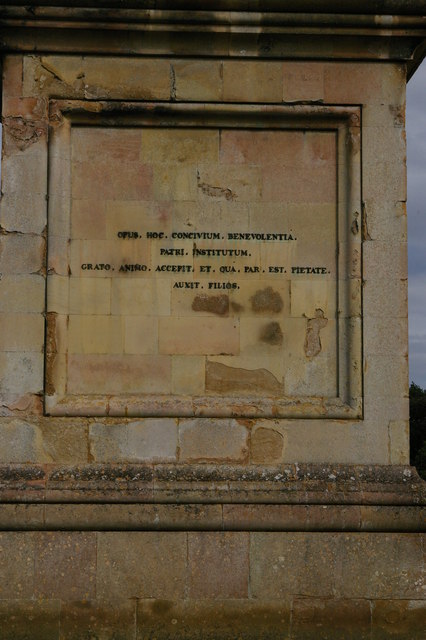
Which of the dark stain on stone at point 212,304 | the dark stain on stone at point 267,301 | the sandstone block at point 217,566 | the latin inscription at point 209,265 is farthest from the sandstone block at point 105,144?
the sandstone block at point 217,566

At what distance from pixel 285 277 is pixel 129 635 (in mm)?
3950

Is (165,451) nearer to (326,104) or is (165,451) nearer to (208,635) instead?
(208,635)

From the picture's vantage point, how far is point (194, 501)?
8727 millimetres

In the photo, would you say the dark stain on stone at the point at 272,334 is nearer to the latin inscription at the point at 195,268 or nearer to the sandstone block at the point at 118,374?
the latin inscription at the point at 195,268

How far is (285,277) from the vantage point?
934cm

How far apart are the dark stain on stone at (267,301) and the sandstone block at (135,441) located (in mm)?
1505

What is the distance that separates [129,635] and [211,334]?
3.11 metres

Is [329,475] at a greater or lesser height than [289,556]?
greater

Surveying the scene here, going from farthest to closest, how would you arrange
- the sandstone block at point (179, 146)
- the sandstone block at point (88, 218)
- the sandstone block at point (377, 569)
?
the sandstone block at point (179, 146), the sandstone block at point (88, 218), the sandstone block at point (377, 569)

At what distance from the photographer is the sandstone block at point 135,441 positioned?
902 centimetres

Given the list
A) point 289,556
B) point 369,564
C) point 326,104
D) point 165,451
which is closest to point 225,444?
point 165,451

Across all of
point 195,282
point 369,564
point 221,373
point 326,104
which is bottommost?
point 369,564

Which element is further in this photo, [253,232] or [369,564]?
[253,232]

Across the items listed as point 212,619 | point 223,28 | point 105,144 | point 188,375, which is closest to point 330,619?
point 212,619
